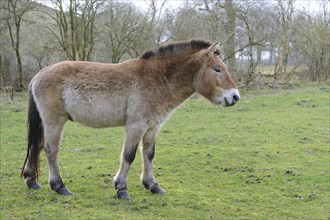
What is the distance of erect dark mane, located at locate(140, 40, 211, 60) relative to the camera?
5805 millimetres

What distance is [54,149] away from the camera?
5.66 meters

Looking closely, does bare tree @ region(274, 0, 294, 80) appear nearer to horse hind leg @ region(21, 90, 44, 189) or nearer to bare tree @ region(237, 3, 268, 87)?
bare tree @ region(237, 3, 268, 87)

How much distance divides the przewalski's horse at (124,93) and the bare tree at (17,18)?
15.4 m

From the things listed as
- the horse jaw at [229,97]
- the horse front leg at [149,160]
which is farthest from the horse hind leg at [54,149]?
the horse jaw at [229,97]

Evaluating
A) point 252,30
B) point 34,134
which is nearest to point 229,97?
point 34,134

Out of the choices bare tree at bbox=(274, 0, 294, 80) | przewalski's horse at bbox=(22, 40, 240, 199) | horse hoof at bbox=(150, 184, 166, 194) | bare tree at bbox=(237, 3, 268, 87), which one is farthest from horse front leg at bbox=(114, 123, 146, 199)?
bare tree at bbox=(274, 0, 294, 80)

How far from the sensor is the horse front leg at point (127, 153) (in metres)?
5.51

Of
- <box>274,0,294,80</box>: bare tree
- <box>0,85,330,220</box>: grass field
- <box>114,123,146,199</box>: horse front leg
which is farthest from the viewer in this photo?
<box>274,0,294,80</box>: bare tree

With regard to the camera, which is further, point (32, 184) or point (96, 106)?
point (32, 184)

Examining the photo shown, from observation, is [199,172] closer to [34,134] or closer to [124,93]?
[124,93]

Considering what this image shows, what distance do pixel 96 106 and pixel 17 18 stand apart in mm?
16784

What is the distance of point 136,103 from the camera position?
5523mm

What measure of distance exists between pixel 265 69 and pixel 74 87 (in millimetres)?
19827

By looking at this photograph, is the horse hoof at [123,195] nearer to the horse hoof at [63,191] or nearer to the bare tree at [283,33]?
the horse hoof at [63,191]
